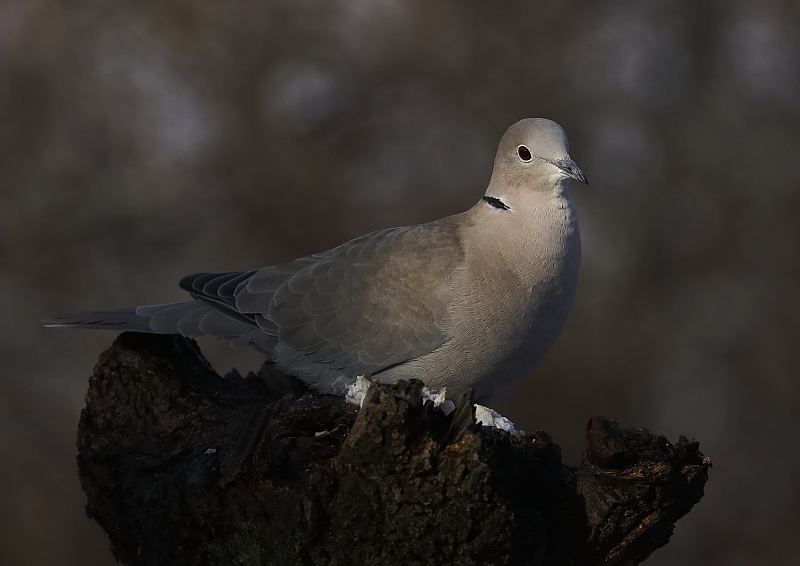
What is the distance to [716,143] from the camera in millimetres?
5727

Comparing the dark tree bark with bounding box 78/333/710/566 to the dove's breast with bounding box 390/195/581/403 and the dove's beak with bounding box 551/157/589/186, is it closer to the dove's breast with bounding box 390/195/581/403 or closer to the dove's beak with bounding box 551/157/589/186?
the dove's breast with bounding box 390/195/581/403

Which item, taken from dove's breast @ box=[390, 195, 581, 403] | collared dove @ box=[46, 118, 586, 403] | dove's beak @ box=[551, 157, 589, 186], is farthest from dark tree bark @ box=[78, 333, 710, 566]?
dove's beak @ box=[551, 157, 589, 186]

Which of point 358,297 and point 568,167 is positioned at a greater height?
point 568,167

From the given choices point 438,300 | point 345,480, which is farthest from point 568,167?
point 345,480

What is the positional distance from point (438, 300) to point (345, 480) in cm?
105

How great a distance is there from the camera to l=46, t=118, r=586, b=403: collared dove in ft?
9.97

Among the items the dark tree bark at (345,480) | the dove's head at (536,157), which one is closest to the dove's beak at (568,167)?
the dove's head at (536,157)

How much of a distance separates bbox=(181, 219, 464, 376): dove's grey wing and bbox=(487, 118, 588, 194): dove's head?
33 cm

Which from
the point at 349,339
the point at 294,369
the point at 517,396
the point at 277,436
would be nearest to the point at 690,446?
the point at 277,436

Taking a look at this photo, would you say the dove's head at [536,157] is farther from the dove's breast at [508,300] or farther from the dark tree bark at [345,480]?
the dark tree bark at [345,480]

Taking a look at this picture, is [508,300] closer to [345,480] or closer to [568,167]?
[568,167]

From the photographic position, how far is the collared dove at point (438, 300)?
3.04 m

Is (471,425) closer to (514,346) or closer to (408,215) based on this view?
(514,346)

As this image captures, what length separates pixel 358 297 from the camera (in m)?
3.31
